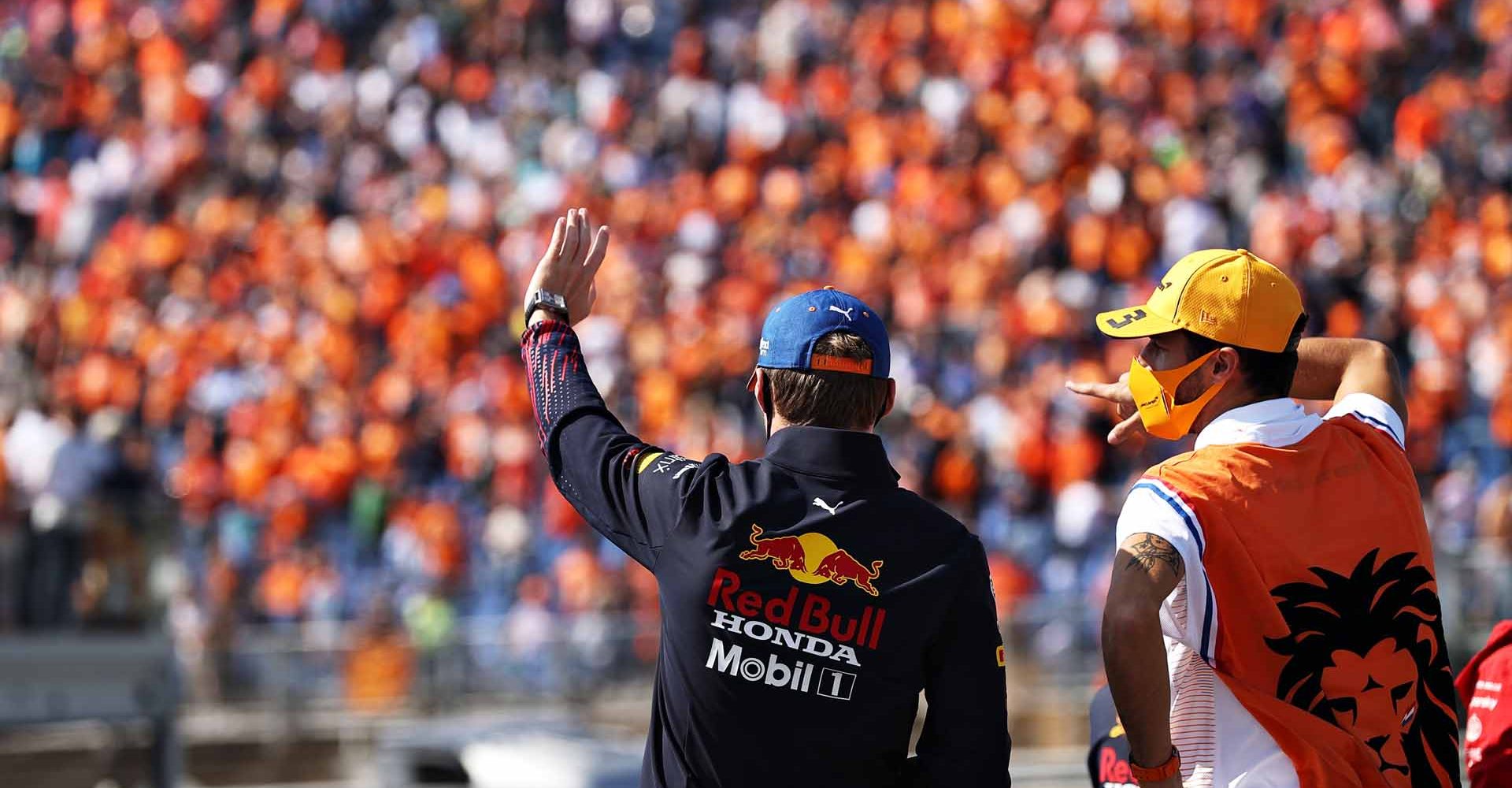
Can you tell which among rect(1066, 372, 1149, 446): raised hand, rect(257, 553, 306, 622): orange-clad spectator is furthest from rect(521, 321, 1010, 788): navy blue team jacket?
rect(257, 553, 306, 622): orange-clad spectator

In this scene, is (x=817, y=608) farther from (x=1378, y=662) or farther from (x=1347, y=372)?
(x=1347, y=372)

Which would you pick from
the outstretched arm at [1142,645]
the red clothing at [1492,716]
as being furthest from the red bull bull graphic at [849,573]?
the red clothing at [1492,716]

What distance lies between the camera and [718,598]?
327cm

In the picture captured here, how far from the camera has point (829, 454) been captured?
3.31 meters

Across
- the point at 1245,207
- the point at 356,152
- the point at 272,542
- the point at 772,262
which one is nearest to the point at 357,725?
the point at 272,542

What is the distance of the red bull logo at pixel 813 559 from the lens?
325cm

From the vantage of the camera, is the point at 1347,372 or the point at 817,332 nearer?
the point at 817,332

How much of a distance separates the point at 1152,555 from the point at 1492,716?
1190mm

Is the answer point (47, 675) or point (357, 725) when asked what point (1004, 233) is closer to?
point (357, 725)

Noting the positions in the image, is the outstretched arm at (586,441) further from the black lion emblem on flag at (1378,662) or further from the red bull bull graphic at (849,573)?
the black lion emblem on flag at (1378,662)

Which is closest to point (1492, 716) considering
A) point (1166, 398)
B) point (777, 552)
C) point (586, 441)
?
point (1166, 398)

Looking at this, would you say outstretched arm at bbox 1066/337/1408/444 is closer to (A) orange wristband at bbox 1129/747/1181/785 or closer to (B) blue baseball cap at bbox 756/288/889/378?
(B) blue baseball cap at bbox 756/288/889/378

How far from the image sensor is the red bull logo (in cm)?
325

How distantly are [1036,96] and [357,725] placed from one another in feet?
28.4
